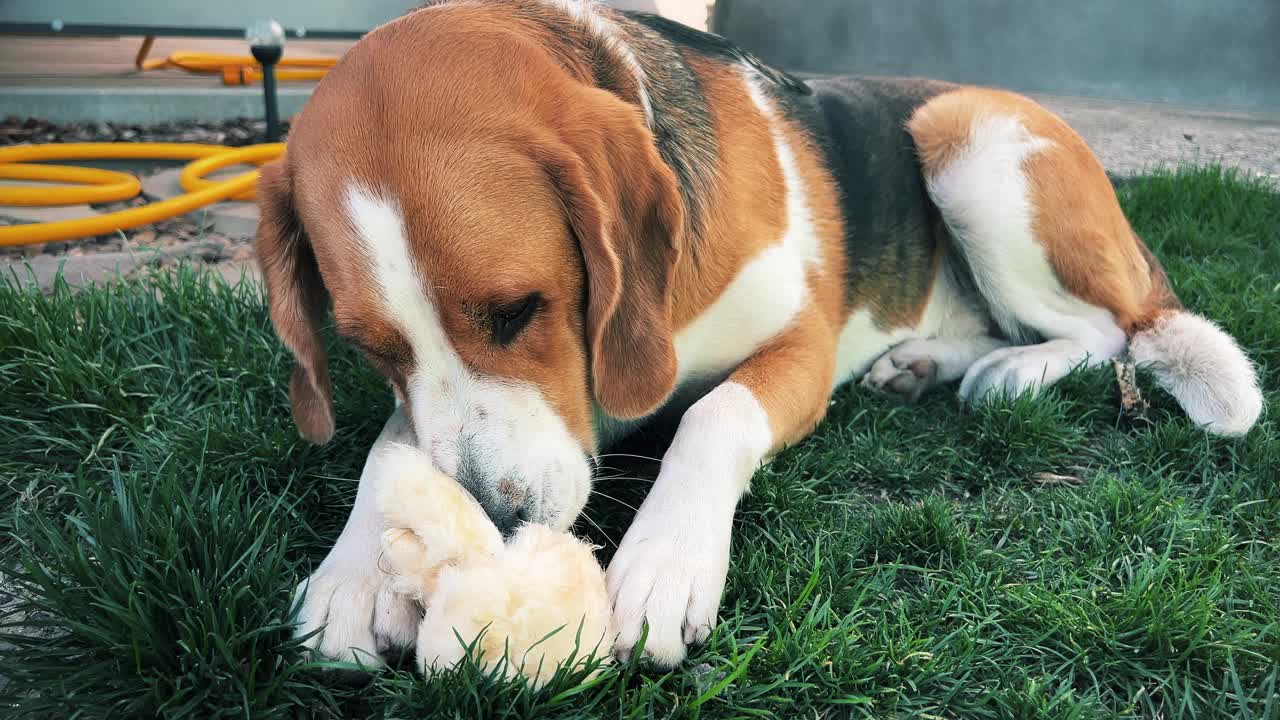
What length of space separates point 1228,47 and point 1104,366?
21.2 ft

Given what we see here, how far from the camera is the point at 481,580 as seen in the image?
1583 millimetres

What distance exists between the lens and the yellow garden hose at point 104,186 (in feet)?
13.7

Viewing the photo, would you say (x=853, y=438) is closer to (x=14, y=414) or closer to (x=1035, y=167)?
(x=1035, y=167)

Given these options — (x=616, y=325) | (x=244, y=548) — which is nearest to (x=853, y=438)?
(x=616, y=325)

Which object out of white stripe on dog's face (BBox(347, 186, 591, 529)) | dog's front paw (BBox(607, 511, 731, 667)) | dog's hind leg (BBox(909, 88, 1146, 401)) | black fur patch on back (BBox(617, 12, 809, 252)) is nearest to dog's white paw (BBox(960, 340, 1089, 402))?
dog's hind leg (BBox(909, 88, 1146, 401))

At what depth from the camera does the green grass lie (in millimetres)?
1694

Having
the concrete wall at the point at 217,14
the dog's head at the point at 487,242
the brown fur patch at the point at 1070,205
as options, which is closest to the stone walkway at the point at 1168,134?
the brown fur patch at the point at 1070,205

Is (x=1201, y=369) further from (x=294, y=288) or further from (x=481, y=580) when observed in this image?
(x=294, y=288)

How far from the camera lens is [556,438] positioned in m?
1.96

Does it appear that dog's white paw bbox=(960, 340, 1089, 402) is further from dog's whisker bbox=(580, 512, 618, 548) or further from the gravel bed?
the gravel bed

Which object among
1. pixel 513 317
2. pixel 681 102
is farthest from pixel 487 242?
pixel 681 102

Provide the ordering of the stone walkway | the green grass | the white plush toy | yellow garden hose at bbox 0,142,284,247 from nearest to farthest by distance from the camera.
Result: the white plush toy < the green grass < yellow garden hose at bbox 0,142,284,247 < the stone walkway

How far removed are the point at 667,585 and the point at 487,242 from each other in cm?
75

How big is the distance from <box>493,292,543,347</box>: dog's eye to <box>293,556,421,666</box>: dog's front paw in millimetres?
524
